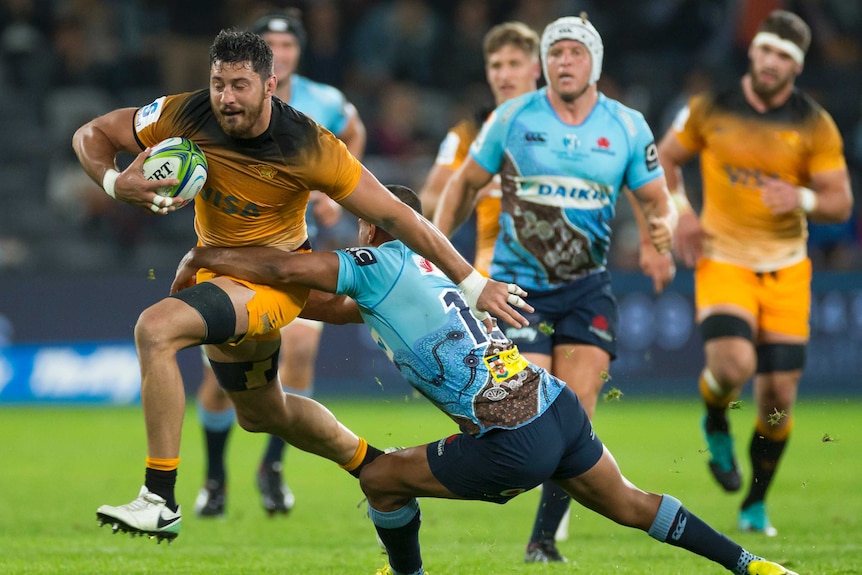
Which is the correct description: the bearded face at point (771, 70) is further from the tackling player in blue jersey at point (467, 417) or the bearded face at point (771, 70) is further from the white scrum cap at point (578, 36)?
the tackling player in blue jersey at point (467, 417)

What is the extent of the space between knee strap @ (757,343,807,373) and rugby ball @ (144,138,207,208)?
14.6 ft

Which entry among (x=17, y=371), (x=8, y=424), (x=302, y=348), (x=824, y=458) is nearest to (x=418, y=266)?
(x=302, y=348)

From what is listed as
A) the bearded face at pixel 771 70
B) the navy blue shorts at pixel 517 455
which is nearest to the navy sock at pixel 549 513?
the navy blue shorts at pixel 517 455

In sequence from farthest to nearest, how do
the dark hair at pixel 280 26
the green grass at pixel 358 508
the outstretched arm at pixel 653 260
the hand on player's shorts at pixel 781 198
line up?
the dark hair at pixel 280 26
the hand on player's shorts at pixel 781 198
the outstretched arm at pixel 653 260
the green grass at pixel 358 508

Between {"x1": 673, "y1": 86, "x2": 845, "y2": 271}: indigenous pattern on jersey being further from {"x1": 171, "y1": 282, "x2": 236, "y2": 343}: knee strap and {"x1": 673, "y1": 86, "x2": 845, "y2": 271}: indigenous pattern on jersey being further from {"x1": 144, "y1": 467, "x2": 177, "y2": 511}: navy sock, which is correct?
{"x1": 144, "y1": 467, "x2": 177, "y2": 511}: navy sock

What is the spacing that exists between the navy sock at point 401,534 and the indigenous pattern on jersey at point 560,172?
6.85 feet

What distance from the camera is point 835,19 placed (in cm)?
1964

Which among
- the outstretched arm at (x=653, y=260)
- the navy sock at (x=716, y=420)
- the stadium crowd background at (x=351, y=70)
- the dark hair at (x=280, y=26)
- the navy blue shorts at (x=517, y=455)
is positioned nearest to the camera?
the navy blue shorts at (x=517, y=455)

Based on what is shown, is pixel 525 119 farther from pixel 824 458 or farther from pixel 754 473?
pixel 824 458

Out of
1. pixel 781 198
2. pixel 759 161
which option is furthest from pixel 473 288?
pixel 759 161

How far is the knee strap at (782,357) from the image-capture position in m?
8.66

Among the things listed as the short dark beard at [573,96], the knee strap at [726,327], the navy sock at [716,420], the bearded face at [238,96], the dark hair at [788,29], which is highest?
the dark hair at [788,29]

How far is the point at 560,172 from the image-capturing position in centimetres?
750

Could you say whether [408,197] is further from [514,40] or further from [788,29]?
[788,29]
